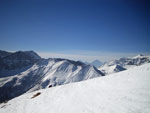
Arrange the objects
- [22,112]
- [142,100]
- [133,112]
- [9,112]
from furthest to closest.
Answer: [9,112]
[22,112]
[142,100]
[133,112]

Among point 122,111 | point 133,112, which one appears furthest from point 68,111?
point 133,112

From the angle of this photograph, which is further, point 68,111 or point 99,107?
point 68,111

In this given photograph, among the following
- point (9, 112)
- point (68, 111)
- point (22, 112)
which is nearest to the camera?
point (68, 111)

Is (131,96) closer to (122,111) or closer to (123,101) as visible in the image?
(123,101)

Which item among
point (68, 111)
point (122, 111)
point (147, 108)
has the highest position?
point (147, 108)

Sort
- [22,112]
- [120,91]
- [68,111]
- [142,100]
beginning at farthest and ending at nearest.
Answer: [22,112]
[120,91]
[68,111]
[142,100]

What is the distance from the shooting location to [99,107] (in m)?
8.18

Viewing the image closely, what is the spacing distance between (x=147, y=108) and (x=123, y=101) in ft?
6.28

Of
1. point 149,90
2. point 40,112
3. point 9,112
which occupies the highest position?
point 149,90

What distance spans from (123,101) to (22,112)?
1309 centimetres

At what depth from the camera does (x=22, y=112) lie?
39.4ft

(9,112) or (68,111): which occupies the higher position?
(68,111)

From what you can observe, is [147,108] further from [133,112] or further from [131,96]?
[131,96]

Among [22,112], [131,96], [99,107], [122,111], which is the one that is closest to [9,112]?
[22,112]
